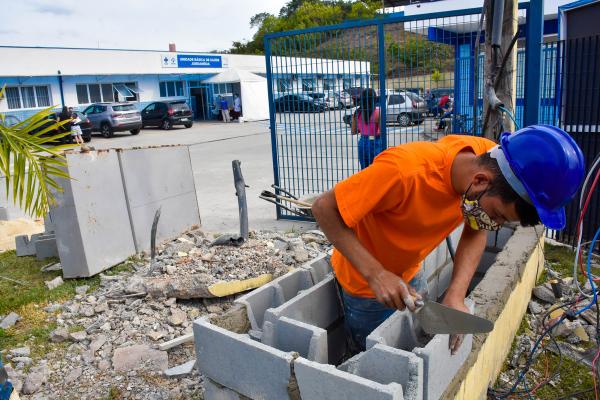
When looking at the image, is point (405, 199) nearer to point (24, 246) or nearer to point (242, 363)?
point (242, 363)

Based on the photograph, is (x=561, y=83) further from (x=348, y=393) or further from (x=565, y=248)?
(x=348, y=393)

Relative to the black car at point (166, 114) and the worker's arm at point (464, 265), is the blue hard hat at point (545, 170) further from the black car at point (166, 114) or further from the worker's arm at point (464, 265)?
the black car at point (166, 114)

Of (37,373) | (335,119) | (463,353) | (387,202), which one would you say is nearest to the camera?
(387,202)

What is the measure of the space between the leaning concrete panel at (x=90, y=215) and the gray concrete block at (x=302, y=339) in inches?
140

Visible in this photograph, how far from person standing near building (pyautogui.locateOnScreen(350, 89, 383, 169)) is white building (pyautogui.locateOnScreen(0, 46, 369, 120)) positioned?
51.3ft

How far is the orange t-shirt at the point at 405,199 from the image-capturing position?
2021 mm

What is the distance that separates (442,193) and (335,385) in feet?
3.20

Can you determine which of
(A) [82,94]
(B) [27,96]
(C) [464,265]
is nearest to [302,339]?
(C) [464,265]

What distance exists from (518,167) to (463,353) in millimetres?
1254

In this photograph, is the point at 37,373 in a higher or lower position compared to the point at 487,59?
lower

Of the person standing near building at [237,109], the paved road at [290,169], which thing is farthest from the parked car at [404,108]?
the person standing near building at [237,109]

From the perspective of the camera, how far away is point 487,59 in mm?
4816

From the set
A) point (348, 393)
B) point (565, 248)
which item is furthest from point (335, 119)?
point (348, 393)

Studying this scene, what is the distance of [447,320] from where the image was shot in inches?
86.0
